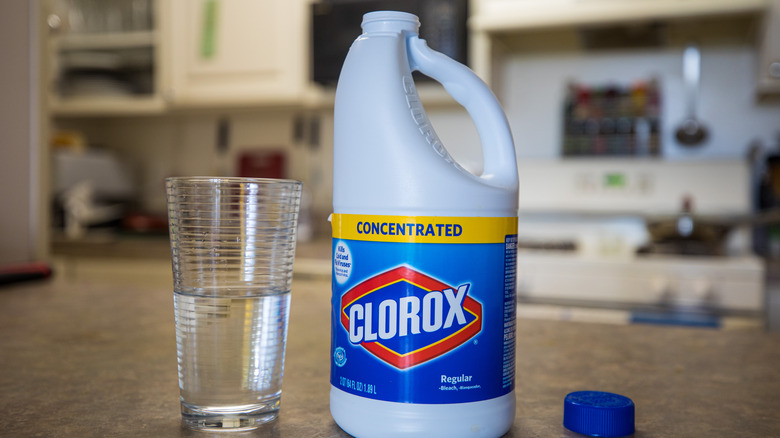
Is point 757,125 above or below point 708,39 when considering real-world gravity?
below

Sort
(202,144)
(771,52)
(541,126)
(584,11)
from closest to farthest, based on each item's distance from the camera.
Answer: (771,52)
(584,11)
(541,126)
(202,144)

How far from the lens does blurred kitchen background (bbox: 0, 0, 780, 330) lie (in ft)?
6.27

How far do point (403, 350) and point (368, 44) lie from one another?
194 millimetres

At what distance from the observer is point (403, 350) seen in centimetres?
41

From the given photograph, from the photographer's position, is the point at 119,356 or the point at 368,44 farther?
the point at 119,356

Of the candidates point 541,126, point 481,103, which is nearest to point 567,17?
point 541,126

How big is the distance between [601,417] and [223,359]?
0.78 feet

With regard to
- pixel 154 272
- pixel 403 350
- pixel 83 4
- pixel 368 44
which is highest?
pixel 83 4

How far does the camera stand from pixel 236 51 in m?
2.62

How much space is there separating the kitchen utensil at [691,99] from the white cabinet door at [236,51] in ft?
4.45

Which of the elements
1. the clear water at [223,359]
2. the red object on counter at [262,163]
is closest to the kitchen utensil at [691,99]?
Answer: the red object on counter at [262,163]

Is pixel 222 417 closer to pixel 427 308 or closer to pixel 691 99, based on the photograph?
pixel 427 308

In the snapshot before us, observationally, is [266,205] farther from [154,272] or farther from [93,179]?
[93,179]

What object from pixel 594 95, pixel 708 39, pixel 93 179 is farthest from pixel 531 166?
pixel 93 179
